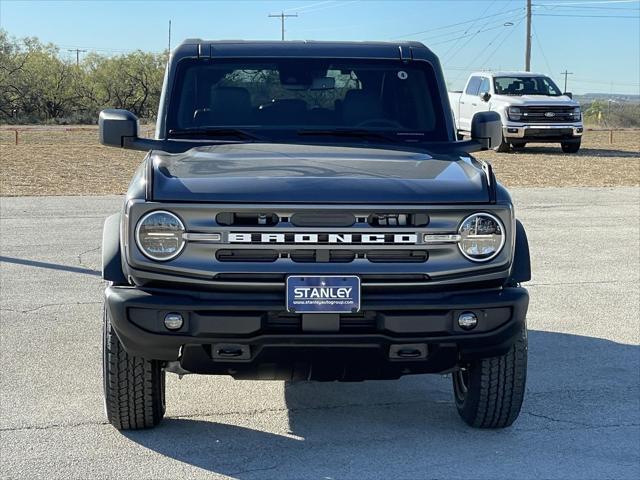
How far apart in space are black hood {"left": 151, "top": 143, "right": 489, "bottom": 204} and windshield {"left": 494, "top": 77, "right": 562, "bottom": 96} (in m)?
19.9

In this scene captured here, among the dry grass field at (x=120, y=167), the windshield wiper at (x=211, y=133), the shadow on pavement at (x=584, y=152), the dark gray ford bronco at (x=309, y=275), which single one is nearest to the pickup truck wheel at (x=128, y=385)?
the dark gray ford bronco at (x=309, y=275)

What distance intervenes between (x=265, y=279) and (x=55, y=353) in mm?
2607

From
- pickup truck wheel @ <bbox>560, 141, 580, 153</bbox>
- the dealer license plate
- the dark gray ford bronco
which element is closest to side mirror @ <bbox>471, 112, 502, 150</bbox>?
the dark gray ford bronco

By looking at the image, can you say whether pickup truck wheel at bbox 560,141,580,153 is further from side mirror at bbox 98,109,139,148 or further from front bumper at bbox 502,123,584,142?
side mirror at bbox 98,109,139,148

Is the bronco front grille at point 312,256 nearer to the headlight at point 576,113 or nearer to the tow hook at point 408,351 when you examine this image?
the tow hook at point 408,351

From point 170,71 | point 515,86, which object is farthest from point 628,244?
point 515,86

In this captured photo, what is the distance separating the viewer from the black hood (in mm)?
4219

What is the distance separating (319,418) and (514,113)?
19115mm

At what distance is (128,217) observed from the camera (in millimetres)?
4211

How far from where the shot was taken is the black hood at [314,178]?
4219mm

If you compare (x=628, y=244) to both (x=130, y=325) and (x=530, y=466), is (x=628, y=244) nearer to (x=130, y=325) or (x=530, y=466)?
(x=530, y=466)

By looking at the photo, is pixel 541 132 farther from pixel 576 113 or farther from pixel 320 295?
pixel 320 295

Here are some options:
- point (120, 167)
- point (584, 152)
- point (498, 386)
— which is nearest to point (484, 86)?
point (584, 152)

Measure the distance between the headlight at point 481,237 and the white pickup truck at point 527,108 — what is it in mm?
18477
